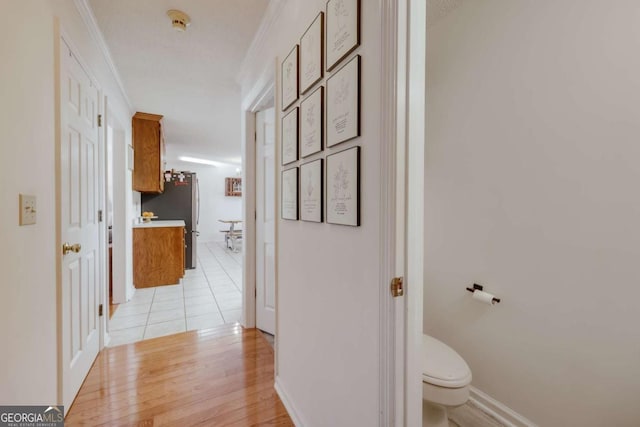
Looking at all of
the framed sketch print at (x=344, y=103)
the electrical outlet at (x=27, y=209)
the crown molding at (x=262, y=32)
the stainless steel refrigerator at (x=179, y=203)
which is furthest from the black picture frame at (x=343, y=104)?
the stainless steel refrigerator at (x=179, y=203)

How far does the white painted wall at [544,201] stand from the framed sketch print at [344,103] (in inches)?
40.2

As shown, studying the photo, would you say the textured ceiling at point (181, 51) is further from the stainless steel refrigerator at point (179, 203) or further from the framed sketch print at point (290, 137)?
the stainless steel refrigerator at point (179, 203)

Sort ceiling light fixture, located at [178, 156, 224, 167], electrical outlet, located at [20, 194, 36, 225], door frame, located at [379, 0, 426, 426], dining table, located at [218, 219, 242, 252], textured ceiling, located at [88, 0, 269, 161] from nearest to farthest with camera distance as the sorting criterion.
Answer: door frame, located at [379, 0, 426, 426] → electrical outlet, located at [20, 194, 36, 225] → textured ceiling, located at [88, 0, 269, 161] → dining table, located at [218, 219, 242, 252] → ceiling light fixture, located at [178, 156, 224, 167]

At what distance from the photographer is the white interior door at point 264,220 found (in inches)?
95.7

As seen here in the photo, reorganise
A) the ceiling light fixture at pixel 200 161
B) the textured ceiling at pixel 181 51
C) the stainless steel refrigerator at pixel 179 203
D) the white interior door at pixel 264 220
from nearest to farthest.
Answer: the textured ceiling at pixel 181 51 < the white interior door at pixel 264 220 < the stainless steel refrigerator at pixel 179 203 < the ceiling light fixture at pixel 200 161

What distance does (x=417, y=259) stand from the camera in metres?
0.85

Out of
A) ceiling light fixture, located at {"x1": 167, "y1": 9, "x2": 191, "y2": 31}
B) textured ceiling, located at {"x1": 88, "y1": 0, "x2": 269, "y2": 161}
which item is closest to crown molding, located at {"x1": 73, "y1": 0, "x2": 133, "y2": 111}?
textured ceiling, located at {"x1": 88, "y1": 0, "x2": 269, "y2": 161}

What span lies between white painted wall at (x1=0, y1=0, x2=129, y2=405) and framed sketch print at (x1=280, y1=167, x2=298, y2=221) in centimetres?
111

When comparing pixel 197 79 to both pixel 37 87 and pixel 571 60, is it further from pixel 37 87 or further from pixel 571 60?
pixel 571 60

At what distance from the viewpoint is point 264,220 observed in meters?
2.48

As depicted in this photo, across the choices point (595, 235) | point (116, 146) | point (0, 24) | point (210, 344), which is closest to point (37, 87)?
point (0, 24)

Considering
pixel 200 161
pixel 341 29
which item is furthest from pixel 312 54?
pixel 200 161

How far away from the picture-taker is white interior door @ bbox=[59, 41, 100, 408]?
1.47 m

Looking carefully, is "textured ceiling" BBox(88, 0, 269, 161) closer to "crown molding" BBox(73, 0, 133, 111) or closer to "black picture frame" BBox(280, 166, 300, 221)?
"crown molding" BBox(73, 0, 133, 111)
